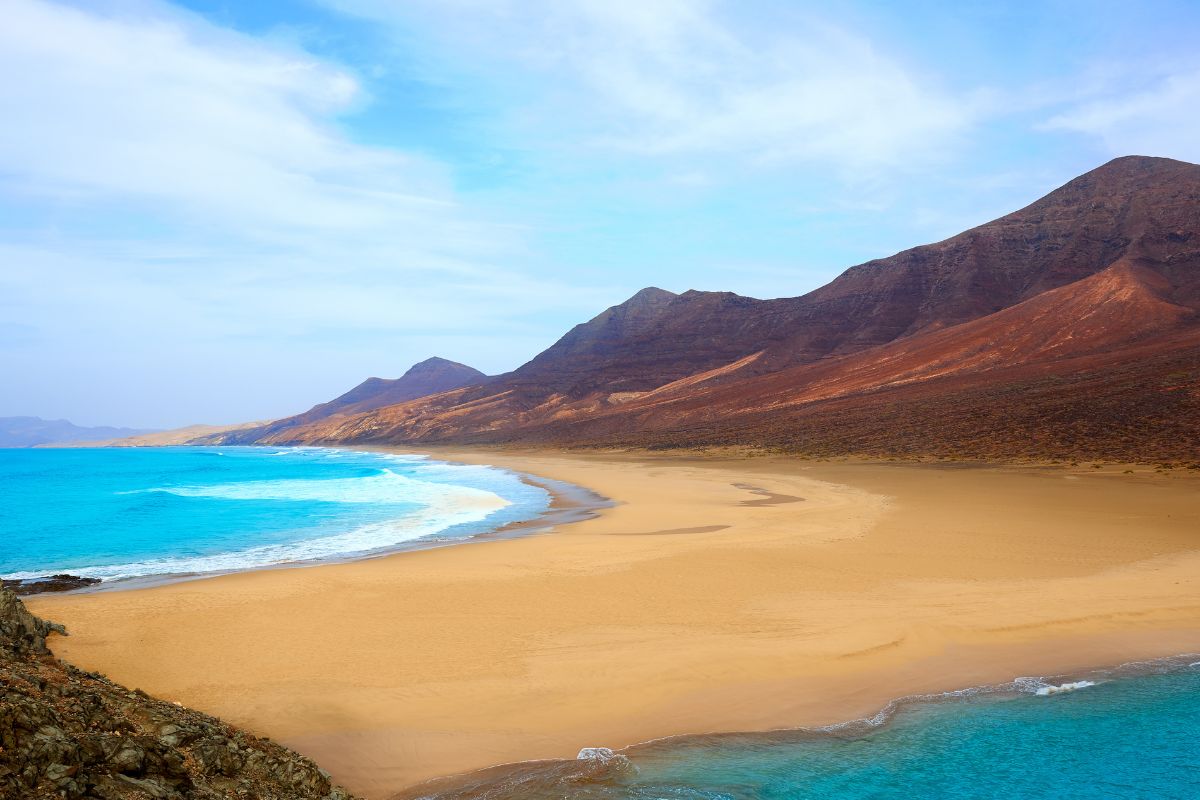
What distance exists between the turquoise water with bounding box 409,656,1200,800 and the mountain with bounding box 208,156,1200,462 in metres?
29.0

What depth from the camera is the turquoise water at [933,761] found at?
22.6 feet

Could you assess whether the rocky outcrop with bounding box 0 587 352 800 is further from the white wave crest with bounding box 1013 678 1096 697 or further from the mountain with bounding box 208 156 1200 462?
the mountain with bounding box 208 156 1200 462

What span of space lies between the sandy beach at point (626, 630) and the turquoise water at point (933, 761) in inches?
18.2

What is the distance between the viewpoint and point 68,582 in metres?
16.8

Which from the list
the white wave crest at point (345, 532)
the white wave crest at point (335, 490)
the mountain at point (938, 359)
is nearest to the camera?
the white wave crest at point (345, 532)

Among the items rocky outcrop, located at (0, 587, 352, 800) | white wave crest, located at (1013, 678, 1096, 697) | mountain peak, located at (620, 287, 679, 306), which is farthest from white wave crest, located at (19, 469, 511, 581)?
mountain peak, located at (620, 287, 679, 306)

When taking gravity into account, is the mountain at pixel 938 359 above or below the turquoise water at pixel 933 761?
above

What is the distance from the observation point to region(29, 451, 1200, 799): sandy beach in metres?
8.49

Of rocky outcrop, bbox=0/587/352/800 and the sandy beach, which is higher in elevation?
rocky outcrop, bbox=0/587/352/800

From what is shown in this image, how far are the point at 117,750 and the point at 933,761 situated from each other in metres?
7.47

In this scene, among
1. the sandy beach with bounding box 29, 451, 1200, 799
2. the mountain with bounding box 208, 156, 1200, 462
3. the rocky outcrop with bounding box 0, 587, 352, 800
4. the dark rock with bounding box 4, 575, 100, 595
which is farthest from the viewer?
the mountain with bounding box 208, 156, 1200, 462

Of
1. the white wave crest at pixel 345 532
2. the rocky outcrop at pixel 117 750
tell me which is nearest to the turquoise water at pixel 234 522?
the white wave crest at pixel 345 532

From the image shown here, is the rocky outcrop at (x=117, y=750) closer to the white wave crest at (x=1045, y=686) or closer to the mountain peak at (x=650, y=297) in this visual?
the white wave crest at (x=1045, y=686)

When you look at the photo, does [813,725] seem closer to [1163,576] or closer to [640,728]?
[640,728]
